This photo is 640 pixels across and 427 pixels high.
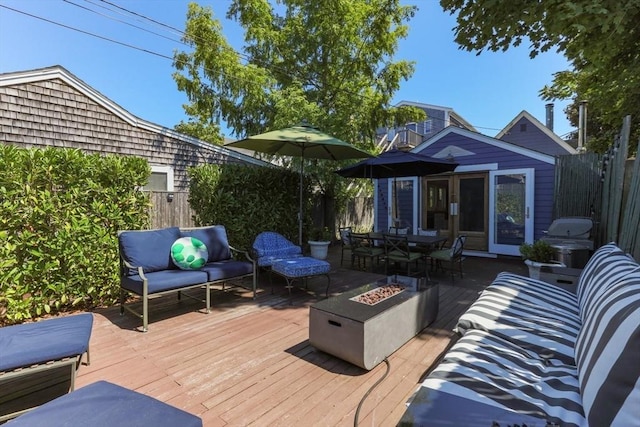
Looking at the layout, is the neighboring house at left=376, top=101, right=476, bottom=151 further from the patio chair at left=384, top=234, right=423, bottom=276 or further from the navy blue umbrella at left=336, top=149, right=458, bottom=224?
the patio chair at left=384, top=234, right=423, bottom=276

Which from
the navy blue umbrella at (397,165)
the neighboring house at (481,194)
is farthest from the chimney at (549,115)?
the navy blue umbrella at (397,165)

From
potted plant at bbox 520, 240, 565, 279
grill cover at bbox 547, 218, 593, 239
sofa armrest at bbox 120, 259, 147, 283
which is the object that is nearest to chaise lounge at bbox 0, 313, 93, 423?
sofa armrest at bbox 120, 259, 147, 283

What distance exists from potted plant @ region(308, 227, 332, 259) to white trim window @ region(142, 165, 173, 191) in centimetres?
387

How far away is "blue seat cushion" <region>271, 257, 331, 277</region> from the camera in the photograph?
4.24 m

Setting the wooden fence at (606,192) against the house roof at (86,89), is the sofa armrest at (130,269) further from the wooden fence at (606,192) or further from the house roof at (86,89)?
the wooden fence at (606,192)

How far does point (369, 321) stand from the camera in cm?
244

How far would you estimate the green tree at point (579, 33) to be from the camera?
9.94 feet

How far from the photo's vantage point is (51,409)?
4.84 ft

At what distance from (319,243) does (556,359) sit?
18.2 ft

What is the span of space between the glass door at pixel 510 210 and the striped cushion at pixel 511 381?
6.53 m

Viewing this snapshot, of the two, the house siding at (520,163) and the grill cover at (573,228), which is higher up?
the house siding at (520,163)

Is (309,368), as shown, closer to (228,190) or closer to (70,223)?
(70,223)

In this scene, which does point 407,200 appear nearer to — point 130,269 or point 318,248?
point 318,248

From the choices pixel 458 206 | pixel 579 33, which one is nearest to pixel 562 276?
pixel 579 33
